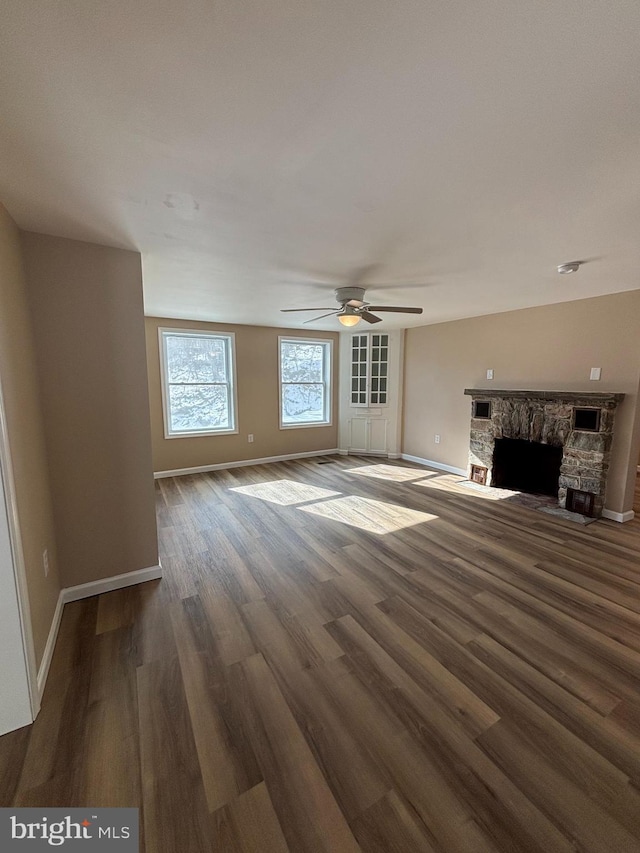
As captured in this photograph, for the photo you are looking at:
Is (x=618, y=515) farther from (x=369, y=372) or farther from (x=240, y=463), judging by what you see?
(x=240, y=463)

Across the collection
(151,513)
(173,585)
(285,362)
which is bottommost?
(173,585)

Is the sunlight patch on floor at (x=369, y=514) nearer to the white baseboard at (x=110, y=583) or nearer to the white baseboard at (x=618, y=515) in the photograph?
the white baseboard at (x=110, y=583)

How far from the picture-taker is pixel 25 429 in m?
1.72

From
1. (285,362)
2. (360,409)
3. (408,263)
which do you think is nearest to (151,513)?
(408,263)

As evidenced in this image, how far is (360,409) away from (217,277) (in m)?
3.86

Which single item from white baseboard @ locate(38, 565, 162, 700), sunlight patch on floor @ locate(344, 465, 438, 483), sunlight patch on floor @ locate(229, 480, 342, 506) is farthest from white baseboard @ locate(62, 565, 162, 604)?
sunlight patch on floor @ locate(344, 465, 438, 483)

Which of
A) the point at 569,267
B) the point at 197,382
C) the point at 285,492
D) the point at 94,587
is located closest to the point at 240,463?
the point at 197,382

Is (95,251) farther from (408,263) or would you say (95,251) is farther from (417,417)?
(417,417)

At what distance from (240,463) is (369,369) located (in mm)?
2845

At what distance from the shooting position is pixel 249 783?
1.21 metres

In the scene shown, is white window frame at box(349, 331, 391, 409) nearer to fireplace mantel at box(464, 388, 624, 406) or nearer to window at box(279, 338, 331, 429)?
window at box(279, 338, 331, 429)

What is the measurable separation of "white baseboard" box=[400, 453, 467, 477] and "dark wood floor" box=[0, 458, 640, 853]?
7.46 feet

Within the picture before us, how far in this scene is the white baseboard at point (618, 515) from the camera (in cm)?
349

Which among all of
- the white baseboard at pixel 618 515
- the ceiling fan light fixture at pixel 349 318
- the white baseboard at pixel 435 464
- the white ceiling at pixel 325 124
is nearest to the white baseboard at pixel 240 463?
the white baseboard at pixel 435 464
